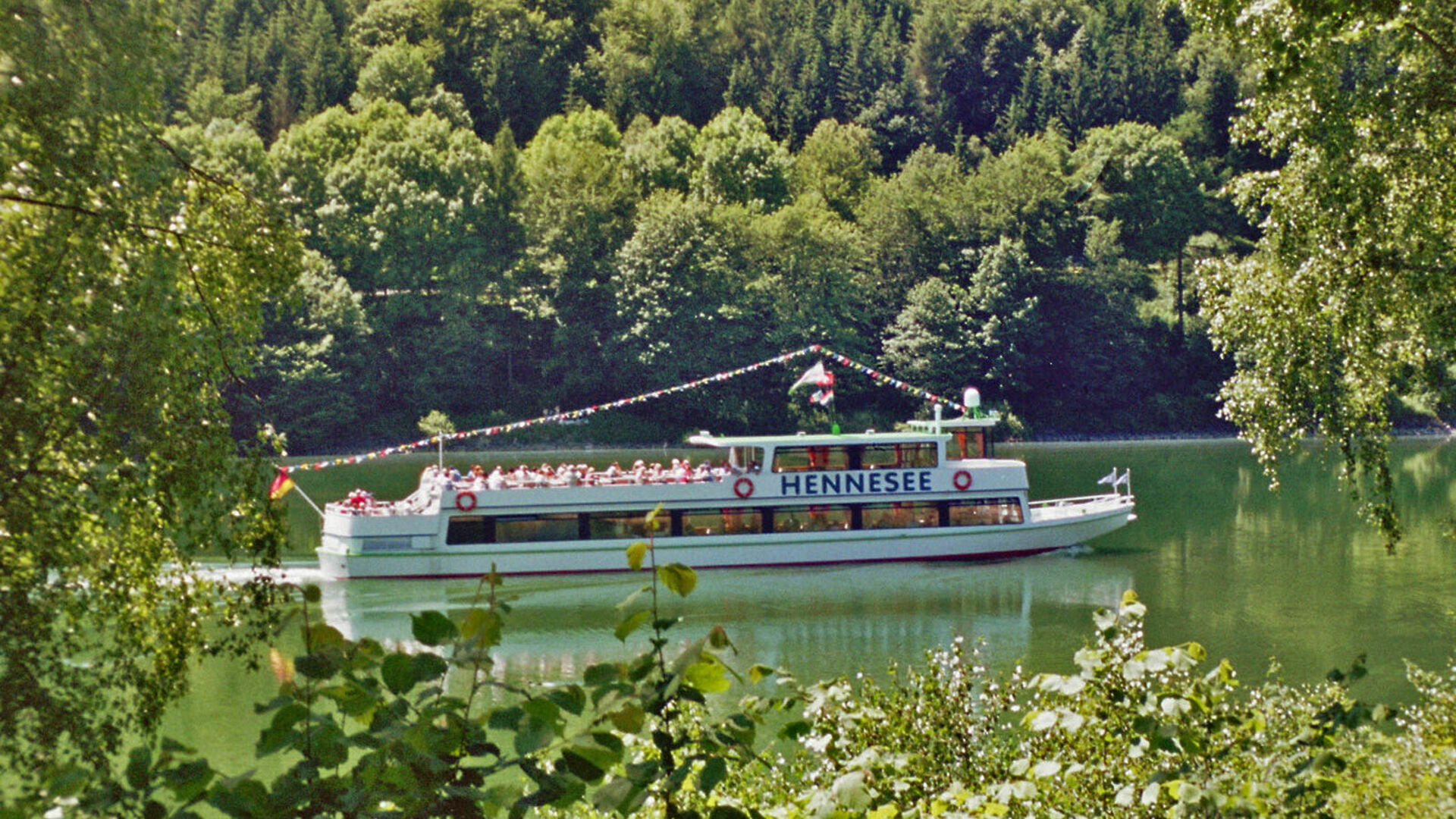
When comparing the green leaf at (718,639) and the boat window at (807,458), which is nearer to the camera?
the green leaf at (718,639)

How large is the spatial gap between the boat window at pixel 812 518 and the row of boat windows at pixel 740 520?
15 millimetres

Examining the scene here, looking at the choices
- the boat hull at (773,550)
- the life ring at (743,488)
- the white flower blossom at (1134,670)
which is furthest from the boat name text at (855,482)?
the white flower blossom at (1134,670)

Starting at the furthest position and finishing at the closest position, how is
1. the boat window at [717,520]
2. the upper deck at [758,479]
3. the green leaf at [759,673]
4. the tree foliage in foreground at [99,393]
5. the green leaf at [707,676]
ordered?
the boat window at [717,520], the upper deck at [758,479], the tree foliage in foreground at [99,393], the green leaf at [759,673], the green leaf at [707,676]

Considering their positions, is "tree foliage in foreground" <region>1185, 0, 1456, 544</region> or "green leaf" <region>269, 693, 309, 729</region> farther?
"tree foliage in foreground" <region>1185, 0, 1456, 544</region>

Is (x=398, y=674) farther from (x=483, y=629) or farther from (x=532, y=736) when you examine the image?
(x=532, y=736)

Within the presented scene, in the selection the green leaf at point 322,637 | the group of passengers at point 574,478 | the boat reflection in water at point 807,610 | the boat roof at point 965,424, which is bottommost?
the boat reflection in water at point 807,610

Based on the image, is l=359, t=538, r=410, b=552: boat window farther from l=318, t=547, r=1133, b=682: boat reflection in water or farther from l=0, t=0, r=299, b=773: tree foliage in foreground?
l=0, t=0, r=299, b=773: tree foliage in foreground

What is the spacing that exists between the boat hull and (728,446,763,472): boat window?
139 centimetres

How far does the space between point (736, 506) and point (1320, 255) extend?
1656 cm

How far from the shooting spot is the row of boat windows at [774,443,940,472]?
26.4m

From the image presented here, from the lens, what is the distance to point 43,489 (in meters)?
6.91

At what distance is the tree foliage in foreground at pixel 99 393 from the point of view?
267 inches

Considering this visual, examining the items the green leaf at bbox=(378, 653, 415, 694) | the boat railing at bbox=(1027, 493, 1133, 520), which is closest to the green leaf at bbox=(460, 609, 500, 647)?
the green leaf at bbox=(378, 653, 415, 694)

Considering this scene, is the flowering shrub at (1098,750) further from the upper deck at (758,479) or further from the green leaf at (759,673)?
the upper deck at (758,479)
